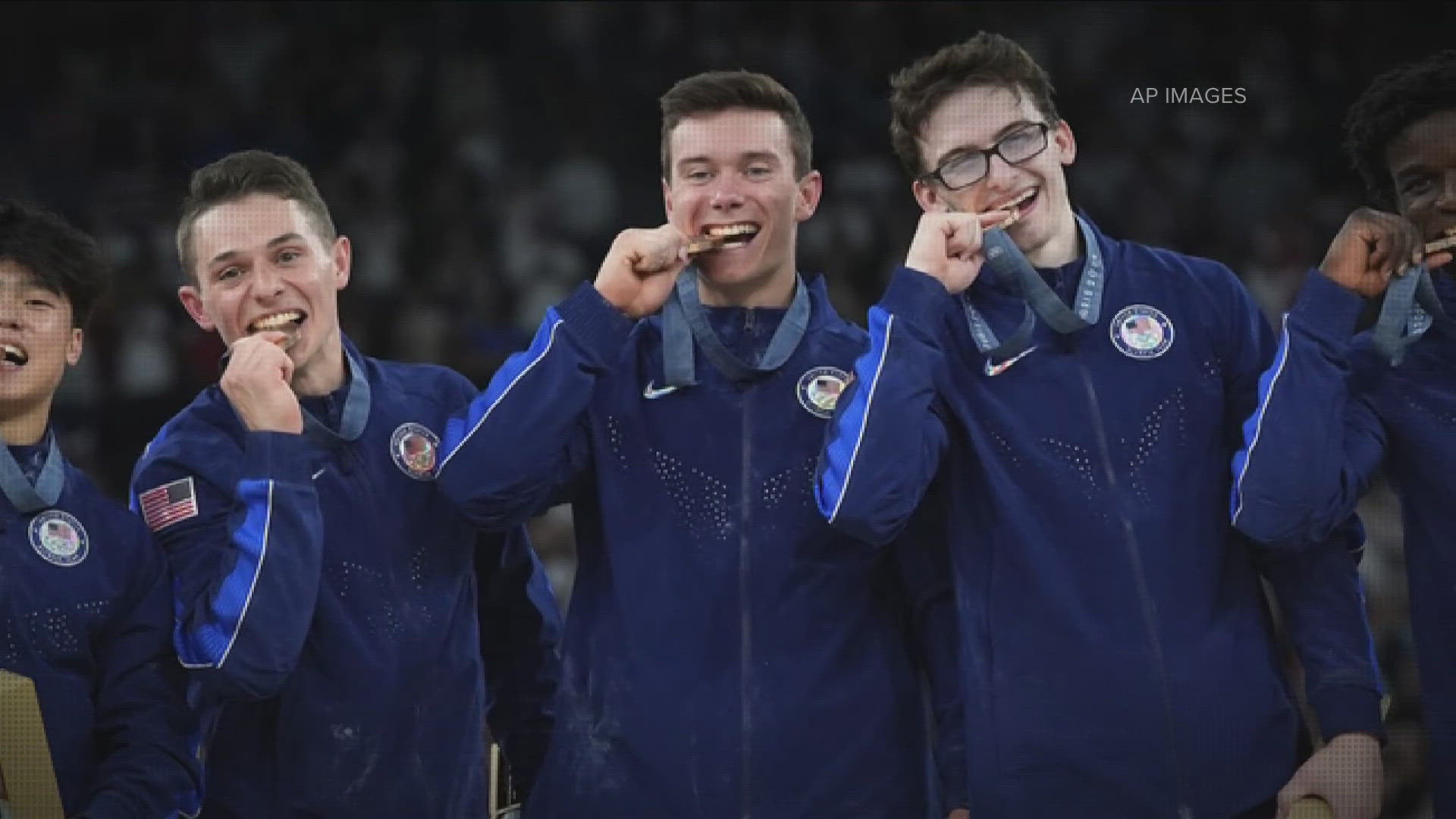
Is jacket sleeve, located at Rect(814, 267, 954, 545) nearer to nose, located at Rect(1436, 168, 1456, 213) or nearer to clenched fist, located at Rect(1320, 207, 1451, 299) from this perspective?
clenched fist, located at Rect(1320, 207, 1451, 299)

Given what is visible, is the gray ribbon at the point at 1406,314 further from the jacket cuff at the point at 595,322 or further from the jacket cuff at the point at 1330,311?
the jacket cuff at the point at 595,322

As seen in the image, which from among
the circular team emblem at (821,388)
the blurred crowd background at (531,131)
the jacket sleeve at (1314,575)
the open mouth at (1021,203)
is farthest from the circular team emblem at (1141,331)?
the blurred crowd background at (531,131)

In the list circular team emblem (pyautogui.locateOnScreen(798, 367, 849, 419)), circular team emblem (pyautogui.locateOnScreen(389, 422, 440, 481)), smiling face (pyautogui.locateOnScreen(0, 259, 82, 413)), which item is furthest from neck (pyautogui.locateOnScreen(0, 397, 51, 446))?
circular team emblem (pyautogui.locateOnScreen(798, 367, 849, 419))

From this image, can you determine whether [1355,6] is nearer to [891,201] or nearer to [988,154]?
[891,201]

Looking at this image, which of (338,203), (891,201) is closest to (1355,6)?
(891,201)

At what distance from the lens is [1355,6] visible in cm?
782

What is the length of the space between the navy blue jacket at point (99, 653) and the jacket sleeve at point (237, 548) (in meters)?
0.06

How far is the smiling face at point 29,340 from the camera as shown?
3.52 metres

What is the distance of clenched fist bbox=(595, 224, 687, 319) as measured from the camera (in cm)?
344

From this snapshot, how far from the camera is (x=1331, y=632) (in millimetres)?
3299

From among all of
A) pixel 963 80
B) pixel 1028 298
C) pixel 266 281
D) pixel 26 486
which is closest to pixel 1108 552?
pixel 1028 298

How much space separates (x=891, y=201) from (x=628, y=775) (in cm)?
542

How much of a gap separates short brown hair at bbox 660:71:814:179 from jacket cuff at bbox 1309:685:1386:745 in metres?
1.34

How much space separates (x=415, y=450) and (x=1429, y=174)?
75.8 inches
